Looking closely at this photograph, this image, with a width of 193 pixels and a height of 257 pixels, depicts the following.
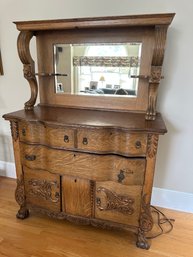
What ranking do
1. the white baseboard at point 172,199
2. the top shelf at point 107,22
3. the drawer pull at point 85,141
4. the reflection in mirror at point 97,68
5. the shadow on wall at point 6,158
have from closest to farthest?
the top shelf at point 107,22 < the drawer pull at point 85,141 < the reflection in mirror at point 97,68 < the white baseboard at point 172,199 < the shadow on wall at point 6,158

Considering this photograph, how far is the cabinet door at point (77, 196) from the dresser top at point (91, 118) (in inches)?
16.8

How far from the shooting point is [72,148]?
53.4 inches

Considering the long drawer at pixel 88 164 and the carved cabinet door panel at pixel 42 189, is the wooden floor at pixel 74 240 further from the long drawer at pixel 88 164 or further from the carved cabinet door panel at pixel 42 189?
the long drawer at pixel 88 164

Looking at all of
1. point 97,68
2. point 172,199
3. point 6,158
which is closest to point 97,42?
point 97,68

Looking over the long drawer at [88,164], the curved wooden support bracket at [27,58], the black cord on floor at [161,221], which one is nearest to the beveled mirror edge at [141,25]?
the curved wooden support bracket at [27,58]

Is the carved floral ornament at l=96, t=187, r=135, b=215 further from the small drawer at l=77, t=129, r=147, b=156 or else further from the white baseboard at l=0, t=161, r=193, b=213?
the white baseboard at l=0, t=161, r=193, b=213

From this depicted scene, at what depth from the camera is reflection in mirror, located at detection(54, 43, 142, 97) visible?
61.4 inches

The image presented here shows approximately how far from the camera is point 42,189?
156cm

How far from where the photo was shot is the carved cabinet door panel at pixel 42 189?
1.51 metres

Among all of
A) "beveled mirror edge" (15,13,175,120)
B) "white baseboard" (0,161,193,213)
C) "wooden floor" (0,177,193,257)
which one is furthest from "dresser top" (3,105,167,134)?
"wooden floor" (0,177,193,257)

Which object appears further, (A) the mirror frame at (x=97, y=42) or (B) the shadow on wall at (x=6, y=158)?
(B) the shadow on wall at (x=6, y=158)

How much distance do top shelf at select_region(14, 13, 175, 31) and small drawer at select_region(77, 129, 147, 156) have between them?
2.27 feet

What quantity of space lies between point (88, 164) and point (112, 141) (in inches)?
9.3

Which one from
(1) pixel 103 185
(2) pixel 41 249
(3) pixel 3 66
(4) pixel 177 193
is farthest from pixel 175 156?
(3) pixel 3 66
